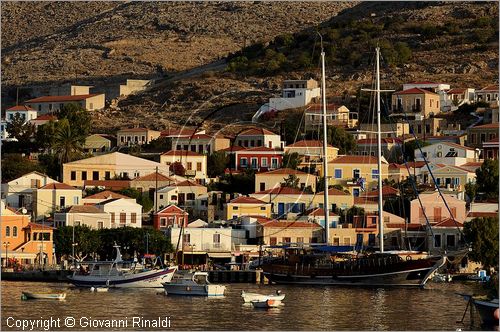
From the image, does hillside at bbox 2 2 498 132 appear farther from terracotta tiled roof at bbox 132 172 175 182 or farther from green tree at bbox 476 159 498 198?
green tree at bbox 476 159 498 198

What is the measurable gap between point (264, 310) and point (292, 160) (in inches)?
2273

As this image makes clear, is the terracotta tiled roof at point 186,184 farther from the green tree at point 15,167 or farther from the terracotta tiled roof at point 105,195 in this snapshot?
the green tree at point 15,167

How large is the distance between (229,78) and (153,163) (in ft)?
160

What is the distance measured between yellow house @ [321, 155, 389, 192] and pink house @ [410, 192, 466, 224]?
12.6 m

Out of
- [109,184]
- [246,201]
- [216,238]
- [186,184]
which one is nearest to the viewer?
[216,238]

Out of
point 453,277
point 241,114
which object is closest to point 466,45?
point 241,114

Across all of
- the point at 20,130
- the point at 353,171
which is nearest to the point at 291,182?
the point at 353,171

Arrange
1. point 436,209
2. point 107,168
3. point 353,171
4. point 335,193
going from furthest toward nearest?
point 107,168 → point 353,171 → point 335,193 → point 436,209

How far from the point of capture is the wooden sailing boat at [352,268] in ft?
291

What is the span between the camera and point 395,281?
89125mm

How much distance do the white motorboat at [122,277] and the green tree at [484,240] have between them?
60.6 ft

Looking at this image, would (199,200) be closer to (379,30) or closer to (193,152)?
(193,152)

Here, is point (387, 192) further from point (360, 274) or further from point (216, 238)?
point (360, 274)

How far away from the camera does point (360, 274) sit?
3546 inches
